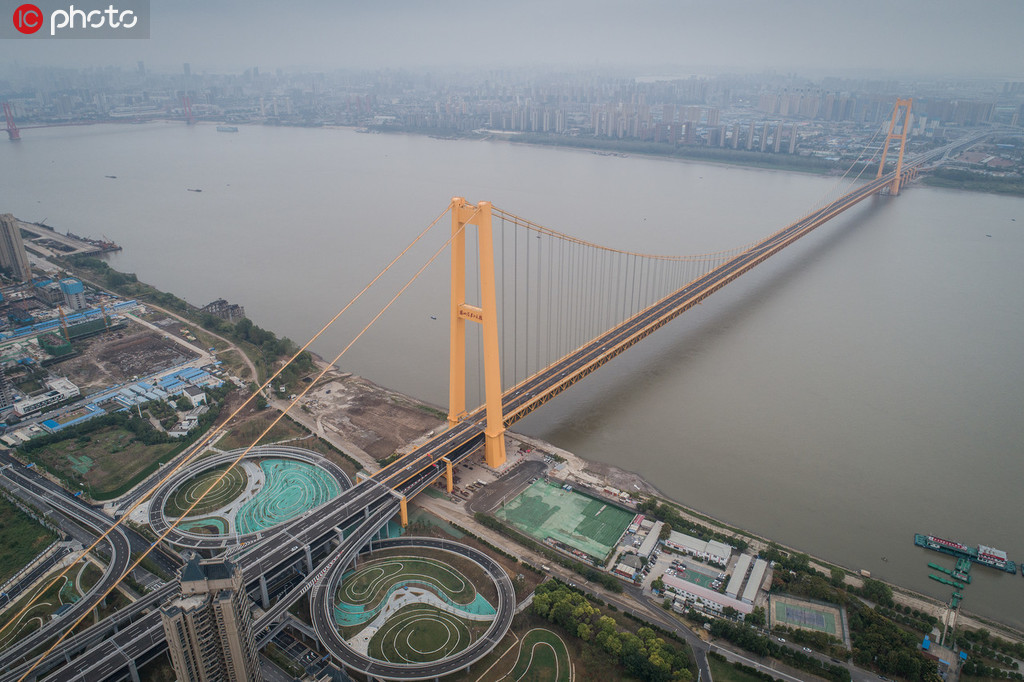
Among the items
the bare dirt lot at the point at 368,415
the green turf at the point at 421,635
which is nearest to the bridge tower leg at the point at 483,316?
the bare dirt lot at the point at 368,415

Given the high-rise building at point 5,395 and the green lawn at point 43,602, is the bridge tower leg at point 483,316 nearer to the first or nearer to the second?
the green lawn at point 43,602

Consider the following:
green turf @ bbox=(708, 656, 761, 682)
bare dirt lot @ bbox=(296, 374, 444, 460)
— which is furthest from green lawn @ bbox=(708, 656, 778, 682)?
bare dirt lot @ bbox=(296, 374, 444, 460)

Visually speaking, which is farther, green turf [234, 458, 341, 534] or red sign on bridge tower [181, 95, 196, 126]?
red sign on bridge tower [181, 95, 196, 126]

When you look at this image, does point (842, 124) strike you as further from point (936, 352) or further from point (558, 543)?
point (558, 543)

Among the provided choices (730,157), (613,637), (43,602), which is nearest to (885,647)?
(613,637)

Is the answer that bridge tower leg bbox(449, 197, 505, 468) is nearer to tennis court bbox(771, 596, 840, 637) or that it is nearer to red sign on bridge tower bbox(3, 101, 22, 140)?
tennis court bbox(771, 596, 840, 637)

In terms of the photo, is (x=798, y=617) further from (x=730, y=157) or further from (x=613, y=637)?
(x=730, y=157)
